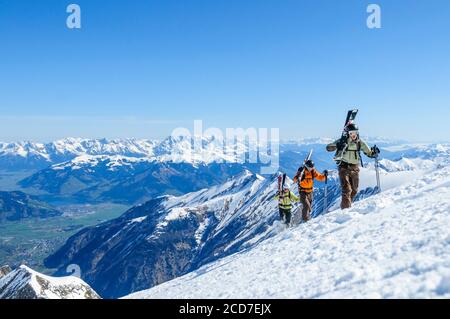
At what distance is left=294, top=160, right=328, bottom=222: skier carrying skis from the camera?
21.9 metres

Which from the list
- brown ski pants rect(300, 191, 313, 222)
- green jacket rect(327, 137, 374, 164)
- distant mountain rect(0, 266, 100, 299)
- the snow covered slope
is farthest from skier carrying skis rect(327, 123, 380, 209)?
distant mountain rect(0, 266, 100, 299)

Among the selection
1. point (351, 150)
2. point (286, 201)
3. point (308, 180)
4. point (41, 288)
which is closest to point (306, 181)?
point (308, 180)

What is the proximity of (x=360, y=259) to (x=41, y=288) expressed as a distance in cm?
5111

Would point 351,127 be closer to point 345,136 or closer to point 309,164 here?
point 345,136

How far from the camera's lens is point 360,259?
10.5 meters

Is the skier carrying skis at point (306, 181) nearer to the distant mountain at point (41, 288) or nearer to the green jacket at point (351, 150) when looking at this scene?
the green jacket at point (351, 150)

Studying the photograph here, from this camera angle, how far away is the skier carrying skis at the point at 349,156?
18.7 metres

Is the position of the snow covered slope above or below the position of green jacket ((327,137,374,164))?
below

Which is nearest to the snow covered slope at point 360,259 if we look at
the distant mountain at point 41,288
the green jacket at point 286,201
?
the green jacket at point 286,201

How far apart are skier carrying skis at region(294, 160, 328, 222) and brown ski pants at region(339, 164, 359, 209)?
2561 mm

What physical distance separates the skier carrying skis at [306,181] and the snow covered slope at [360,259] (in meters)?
4.44

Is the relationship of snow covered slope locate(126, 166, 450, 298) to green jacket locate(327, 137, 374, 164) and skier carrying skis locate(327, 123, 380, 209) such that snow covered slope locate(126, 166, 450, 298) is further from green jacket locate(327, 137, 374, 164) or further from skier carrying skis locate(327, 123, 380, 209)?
green jacket locate(327, 137, 374, 164)
